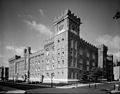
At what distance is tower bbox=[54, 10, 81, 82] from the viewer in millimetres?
39969

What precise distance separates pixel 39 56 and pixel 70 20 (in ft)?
80.3

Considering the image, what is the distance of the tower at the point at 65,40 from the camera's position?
3997cm

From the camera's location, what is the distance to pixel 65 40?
41.1m

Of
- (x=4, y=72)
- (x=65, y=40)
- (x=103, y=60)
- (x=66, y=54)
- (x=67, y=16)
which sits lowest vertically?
(x=4, y=72)

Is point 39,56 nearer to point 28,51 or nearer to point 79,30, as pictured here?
point 28,51

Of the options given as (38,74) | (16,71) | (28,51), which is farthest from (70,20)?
(16,71)

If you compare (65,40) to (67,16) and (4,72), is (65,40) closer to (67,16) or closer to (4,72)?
(67,16)

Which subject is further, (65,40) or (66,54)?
(65,40)

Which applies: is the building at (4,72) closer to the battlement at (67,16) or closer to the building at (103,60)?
the building at (103,60)

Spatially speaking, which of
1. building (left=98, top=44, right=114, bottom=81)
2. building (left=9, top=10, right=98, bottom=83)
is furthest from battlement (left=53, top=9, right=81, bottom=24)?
building (left=98, top=44, right=114, bottom=81)

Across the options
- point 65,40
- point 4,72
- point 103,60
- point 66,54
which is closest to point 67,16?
point 65,40

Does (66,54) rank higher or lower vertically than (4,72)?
higher

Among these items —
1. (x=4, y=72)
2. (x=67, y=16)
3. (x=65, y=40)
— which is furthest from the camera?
(x=4, y=72)

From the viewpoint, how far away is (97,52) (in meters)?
60.7
